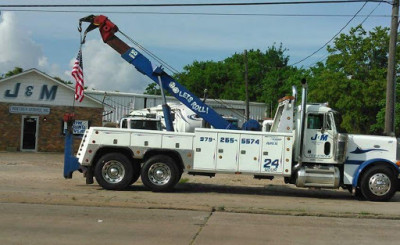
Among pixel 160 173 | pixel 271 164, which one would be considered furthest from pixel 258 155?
pixel 160 173

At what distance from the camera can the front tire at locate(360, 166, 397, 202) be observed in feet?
44.2

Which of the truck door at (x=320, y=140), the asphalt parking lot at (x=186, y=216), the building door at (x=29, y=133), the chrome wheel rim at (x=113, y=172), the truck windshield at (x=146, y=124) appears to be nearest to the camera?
the asphalt parking lot at (x=186, y=216)

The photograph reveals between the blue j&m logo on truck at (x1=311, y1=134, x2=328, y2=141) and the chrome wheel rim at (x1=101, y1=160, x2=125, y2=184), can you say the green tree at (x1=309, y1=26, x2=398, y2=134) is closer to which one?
the blue j&m logo on truck at (x1=311, y1=134, x2=328, y2=141)

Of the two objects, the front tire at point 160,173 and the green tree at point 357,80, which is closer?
the front tire at point 160,173

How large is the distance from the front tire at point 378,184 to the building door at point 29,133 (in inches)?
890

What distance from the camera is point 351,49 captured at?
3238 centimetres

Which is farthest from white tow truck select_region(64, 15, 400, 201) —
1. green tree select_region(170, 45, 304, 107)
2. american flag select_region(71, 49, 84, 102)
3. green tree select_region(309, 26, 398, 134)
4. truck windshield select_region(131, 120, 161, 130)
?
green tree select_region(170, 45, 304, 107)

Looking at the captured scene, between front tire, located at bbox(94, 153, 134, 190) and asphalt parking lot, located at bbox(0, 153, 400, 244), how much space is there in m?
0.34

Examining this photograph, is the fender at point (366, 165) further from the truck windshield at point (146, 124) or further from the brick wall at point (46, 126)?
the brick wall at point (46, 126)

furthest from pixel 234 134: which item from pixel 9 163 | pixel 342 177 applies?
pixel 9 163

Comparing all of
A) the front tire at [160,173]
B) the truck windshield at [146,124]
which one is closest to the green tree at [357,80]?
the truck windshield at [146,124]

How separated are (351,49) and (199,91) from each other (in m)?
29.9

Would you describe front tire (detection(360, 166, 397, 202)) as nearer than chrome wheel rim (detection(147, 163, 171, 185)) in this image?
Yes

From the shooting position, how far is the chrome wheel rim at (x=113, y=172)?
13633 mm
